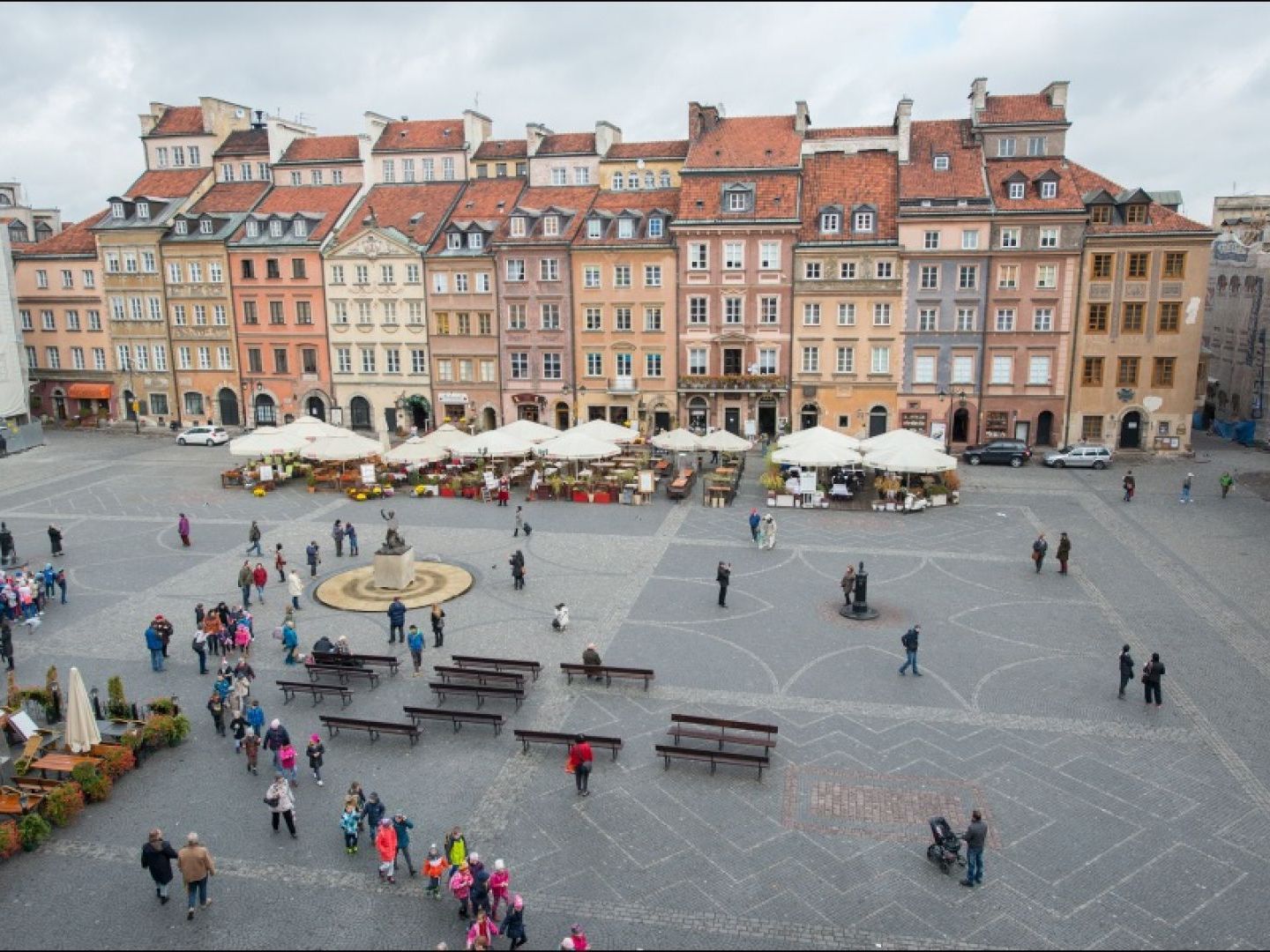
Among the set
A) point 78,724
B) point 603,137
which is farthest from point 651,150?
point 78,724

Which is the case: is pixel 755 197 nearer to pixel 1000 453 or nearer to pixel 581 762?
pixel 1000 453

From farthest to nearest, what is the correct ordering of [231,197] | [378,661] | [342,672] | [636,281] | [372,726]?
[231,197], [636,281], [378,661], [342,672], [372,726]

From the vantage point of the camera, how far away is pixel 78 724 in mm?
19969

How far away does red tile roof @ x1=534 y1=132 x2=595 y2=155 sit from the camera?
62.6m

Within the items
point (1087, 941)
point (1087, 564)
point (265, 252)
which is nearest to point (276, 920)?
point (1087, 941)

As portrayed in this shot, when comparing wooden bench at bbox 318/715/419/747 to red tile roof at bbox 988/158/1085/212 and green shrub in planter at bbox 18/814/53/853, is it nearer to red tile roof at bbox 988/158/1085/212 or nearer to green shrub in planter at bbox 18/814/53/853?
green shrub in planter at bbox 18/814/53/853

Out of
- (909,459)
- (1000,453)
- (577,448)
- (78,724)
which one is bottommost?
(78,724)

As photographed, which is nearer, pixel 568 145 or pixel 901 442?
pixel 901 442

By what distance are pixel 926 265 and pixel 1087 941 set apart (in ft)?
149

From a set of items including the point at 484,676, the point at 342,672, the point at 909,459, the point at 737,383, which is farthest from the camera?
the point at 737,383

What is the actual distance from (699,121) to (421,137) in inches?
786

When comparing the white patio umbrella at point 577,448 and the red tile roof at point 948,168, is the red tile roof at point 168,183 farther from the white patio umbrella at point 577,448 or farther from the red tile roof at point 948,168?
the red tile roof at point 948,168

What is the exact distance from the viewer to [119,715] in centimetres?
2208

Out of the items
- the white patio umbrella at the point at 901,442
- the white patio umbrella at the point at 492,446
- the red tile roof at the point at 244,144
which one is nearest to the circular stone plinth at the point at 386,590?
the white patio umbrella at the point at 492,446
